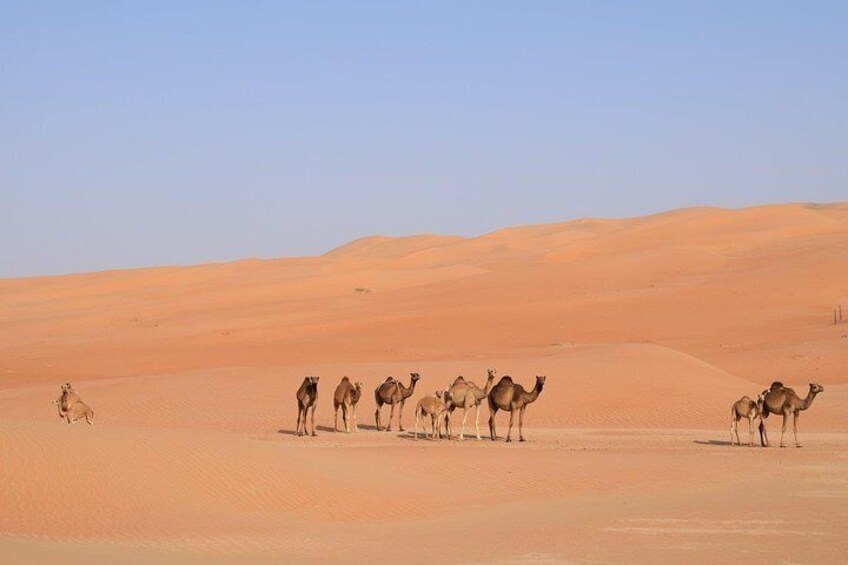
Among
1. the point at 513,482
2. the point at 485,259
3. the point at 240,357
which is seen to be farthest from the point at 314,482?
the point at 485,259

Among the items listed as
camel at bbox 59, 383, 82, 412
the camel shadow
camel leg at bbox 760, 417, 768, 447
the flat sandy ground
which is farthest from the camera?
the camel shadow

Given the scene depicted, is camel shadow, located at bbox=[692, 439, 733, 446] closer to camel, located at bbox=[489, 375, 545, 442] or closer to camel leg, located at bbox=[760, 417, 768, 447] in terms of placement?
camel leg, located at bbox=[760, 417, 768, 447]

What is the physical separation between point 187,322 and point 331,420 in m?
35.6

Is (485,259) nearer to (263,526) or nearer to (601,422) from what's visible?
(601,422)

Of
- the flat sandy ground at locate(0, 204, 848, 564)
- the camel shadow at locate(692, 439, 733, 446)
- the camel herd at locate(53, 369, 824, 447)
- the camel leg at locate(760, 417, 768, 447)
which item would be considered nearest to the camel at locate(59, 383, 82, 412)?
the camel herd at locate(53, 369, 824, 447)

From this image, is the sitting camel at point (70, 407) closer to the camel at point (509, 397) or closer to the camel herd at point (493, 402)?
the camel herd at point (493, 402)

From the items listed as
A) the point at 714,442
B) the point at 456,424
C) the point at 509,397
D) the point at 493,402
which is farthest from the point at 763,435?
the point at 456,424

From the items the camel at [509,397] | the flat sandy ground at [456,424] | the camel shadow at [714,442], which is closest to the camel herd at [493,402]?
the camel at [509,397]

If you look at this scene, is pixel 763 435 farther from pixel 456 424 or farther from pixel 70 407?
pixel 70 407

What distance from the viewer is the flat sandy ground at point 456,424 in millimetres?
14500

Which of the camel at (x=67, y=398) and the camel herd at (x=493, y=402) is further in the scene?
the camel at (x=67, y=398)

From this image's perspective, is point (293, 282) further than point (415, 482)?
Yes

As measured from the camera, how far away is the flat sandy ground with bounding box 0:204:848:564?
14500 mm

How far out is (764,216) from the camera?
96500 millimetres
